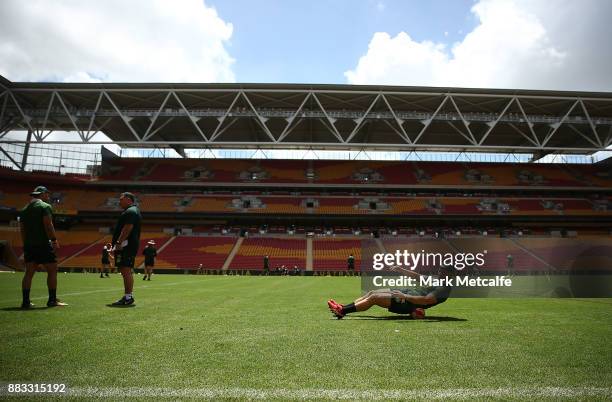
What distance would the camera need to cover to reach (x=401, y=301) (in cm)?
580

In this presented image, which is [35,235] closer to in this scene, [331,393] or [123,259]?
[123,259]

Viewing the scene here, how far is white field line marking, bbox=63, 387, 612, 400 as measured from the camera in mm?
2436

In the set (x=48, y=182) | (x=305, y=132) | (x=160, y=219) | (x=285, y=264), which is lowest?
(x=285, y=264)

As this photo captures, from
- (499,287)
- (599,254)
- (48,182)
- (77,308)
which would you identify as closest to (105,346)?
(77,308)

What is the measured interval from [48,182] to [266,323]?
47.0m

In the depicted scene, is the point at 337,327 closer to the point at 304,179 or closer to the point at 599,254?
the point at 599,254

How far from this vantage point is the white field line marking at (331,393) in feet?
7.99

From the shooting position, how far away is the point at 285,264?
34.6 m

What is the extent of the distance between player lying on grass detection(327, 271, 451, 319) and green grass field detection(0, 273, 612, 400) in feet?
0.91

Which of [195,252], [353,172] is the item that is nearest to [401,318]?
[195,252]

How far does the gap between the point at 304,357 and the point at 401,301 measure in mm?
2828

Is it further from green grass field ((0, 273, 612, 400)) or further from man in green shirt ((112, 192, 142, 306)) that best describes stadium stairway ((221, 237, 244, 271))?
green grass field ((0, 273, 612, 400))
